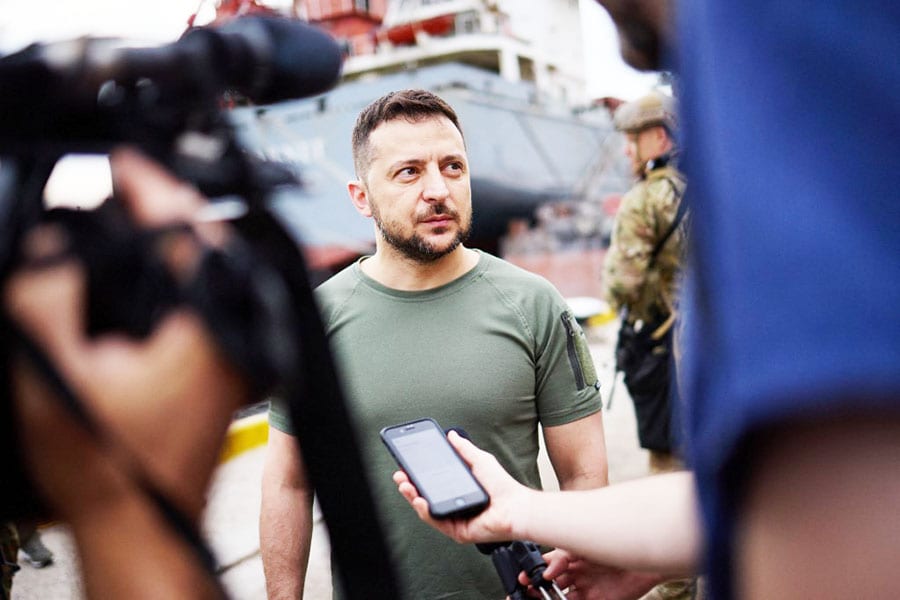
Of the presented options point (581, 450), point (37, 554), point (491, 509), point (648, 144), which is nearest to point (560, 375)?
point (581, 450)

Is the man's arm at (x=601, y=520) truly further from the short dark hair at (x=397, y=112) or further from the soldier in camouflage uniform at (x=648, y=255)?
the soldier in camouflage uniform at (x=648, y=255)

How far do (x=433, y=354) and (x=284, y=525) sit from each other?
0.61 meters

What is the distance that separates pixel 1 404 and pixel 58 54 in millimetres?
315

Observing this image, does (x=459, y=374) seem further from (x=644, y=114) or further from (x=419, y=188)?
(x=644, y=114)

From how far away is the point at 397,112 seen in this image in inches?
85.8

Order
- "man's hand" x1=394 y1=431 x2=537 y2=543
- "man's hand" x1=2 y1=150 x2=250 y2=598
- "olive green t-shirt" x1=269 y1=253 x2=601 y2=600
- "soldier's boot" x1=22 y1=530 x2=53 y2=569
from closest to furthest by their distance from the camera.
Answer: "man's hand" x1=2 y1=150 x2=250 y2=598, "man's hand" x1=394 y1=431 x2=537 y2=543, "olive green t-shirt" x1=269 y1=253 x2=601 y2=600, "soldier's boot" x1=22 y1=530 x2=53 y2=569

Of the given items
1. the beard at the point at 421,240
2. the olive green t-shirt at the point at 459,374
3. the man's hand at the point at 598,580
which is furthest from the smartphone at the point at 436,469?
the beard at the point at 421,240

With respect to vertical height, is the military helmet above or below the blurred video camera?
above

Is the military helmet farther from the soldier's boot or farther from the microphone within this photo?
the soldier's boot

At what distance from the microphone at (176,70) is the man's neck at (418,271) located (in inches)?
52.0

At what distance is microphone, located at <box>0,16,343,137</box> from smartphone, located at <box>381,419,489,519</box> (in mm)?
796

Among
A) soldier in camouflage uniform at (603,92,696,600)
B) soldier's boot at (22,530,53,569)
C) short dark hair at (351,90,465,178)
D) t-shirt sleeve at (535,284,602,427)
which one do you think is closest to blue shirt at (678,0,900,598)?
t-shirt sleeve at (535,284,602,427)

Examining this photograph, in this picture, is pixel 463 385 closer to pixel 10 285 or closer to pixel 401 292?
pixel 401 292

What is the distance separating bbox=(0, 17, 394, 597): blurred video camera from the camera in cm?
64
